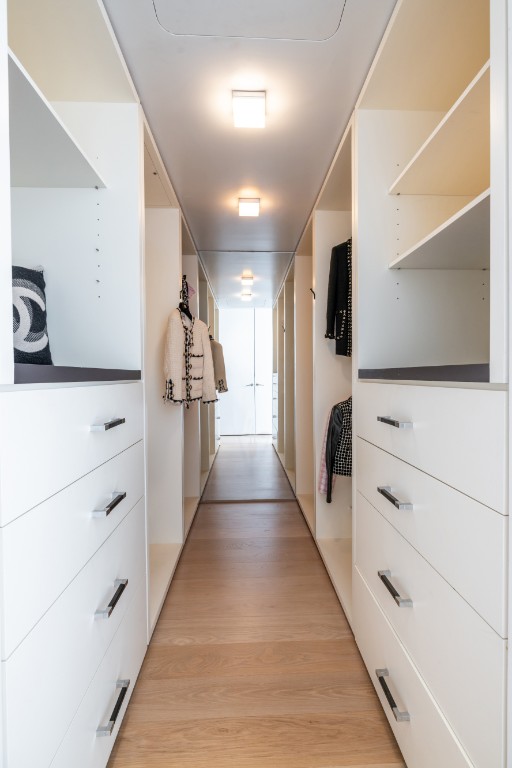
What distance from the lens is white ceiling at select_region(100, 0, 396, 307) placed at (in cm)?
122

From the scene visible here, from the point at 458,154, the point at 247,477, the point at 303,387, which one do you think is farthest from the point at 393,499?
the point at 247,477

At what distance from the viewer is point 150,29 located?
1.27 meters

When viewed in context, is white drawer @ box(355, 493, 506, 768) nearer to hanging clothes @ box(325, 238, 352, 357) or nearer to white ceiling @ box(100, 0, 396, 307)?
hanging clothes @ box(325, 238, 352, 357)

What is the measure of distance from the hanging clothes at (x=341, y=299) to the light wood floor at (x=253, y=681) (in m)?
1.21

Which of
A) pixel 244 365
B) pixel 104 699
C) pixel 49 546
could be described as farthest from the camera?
pixel 244 365

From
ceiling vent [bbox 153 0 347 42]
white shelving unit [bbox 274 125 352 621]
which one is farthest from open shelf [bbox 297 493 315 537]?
ceiling vent [bbox 153 0 347 42]


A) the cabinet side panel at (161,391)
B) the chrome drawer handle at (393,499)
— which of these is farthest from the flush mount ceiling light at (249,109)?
the chrome drawer handle at (393,499)

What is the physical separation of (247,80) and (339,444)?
156cm

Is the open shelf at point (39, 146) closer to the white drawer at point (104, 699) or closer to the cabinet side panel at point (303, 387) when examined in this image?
the white drawer at point (104, 699)

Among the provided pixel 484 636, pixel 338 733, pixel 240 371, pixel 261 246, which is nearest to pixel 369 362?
pixel 484 636

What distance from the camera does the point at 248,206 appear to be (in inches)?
97.9

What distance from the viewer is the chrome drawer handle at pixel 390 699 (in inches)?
39.9

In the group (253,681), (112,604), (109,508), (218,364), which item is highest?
(218,364)

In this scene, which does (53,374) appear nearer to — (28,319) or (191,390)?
(28,319)
